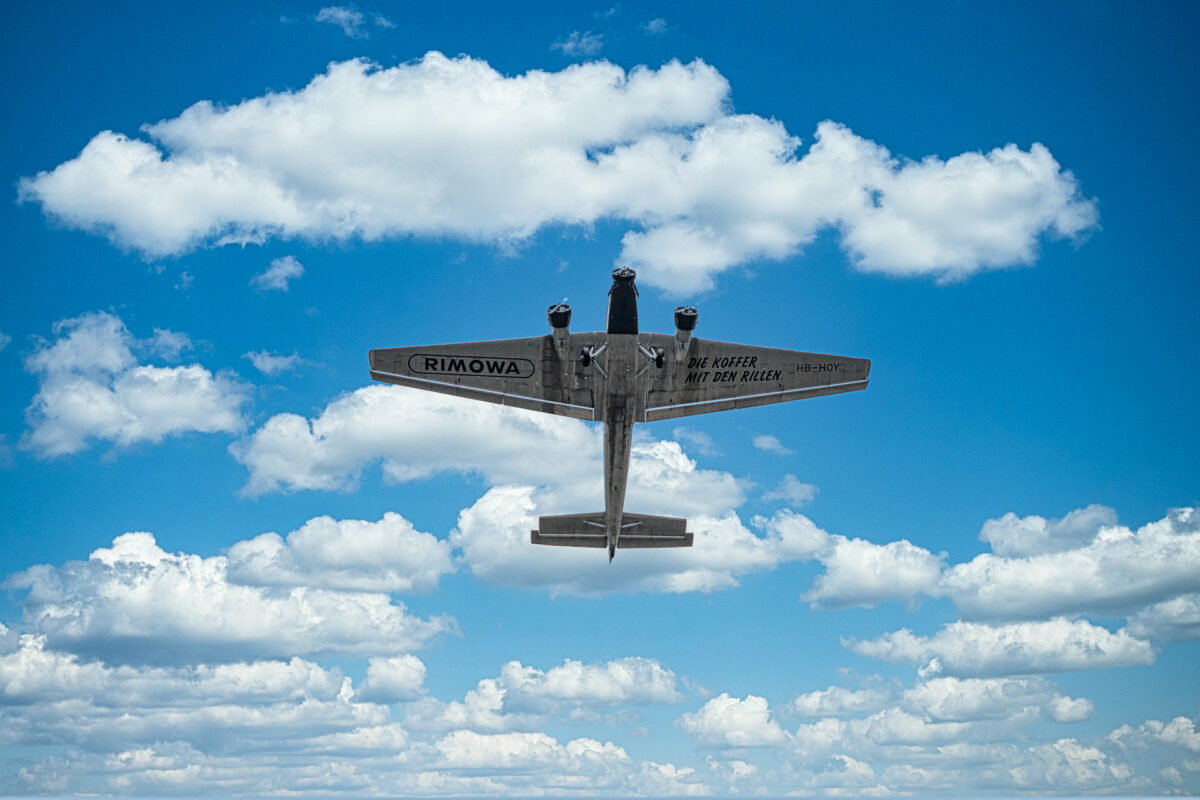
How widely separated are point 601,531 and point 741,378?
1360 centimetres

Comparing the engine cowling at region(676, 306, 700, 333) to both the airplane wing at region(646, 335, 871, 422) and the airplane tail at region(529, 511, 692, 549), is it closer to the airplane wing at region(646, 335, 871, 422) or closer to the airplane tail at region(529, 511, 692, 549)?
the airplane wing at region(646, 335, 871, 422)

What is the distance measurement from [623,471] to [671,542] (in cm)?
1011

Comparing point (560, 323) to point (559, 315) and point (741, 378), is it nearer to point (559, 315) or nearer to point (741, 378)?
point (559, 315)

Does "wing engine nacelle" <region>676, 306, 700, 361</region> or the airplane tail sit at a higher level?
"wing engine nacelle" <region>676, 306, 700, 361</region>

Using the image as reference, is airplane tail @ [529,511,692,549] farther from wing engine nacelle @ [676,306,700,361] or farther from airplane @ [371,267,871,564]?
wing engine nacelle @ [676,306,700,361]

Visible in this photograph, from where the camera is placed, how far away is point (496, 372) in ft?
181

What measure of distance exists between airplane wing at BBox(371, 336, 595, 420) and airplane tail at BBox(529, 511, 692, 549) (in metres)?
10.0

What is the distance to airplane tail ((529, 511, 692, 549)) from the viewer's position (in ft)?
207

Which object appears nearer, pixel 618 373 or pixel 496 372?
pixel 618 373

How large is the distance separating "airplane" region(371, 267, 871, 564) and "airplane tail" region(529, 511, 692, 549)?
10.5 feet

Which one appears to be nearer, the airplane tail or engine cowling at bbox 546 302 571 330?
engine cowling at bbox 546 302 571 330

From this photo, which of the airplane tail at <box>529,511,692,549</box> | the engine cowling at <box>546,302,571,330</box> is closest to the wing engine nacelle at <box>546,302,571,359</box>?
the engine cowling at <box>546,302,571,330</box>

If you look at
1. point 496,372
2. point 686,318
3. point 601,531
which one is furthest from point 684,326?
point 601,531

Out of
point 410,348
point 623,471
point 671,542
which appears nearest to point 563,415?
point 623,471
